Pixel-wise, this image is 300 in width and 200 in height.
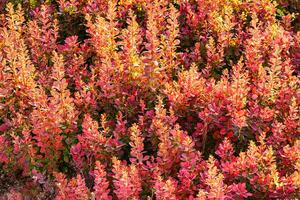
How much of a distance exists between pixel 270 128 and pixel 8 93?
2.08 m

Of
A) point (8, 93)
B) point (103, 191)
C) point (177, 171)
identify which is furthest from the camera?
point (8, 93)

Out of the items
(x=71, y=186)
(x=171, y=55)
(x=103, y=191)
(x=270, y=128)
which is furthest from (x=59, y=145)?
(x=270, y=128)

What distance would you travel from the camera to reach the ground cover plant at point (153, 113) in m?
3.49

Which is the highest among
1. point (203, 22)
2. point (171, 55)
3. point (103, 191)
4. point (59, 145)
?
point (203, 22)

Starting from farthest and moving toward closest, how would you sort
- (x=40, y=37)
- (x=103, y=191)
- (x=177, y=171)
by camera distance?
(x=40, y=37), (x=177, y=171), (x=103, y=191)

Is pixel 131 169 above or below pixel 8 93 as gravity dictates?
below

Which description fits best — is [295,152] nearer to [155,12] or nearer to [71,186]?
[71,186]

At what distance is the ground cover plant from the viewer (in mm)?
3492

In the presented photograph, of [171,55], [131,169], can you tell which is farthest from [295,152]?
[171,55]

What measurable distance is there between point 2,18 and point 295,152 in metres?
2.95

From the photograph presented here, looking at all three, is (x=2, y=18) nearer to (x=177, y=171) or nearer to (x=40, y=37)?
(x=40, y=37)

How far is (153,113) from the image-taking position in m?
4.01

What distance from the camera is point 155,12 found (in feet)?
16.0

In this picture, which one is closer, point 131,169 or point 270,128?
point 131,169
